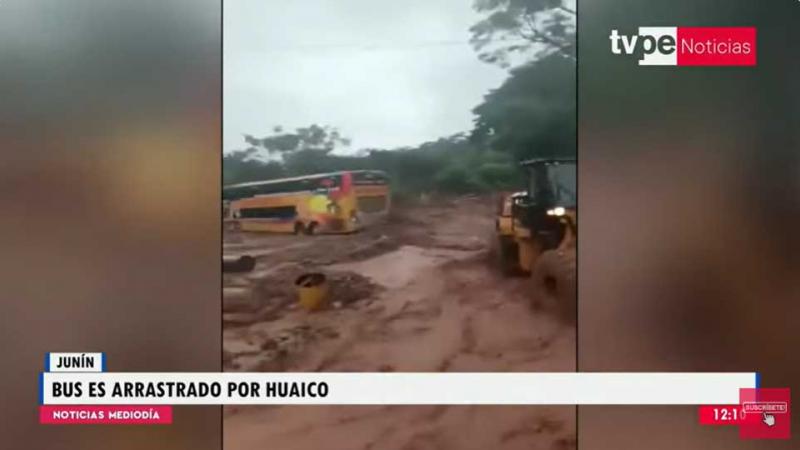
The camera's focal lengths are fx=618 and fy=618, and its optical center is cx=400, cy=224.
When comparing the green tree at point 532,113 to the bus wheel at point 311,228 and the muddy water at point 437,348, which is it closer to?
the muddy water at point 437,348

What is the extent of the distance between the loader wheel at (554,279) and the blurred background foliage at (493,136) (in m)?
0.26

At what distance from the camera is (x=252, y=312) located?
6.34 ft

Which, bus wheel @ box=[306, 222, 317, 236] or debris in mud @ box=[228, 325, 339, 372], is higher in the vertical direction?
bus wheel @ box=[306, 222, 317, 236]

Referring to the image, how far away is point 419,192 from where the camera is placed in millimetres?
1920

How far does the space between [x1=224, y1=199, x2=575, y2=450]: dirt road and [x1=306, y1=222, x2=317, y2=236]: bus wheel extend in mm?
20

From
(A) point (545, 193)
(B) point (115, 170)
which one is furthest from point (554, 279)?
(B) point (115, 170)

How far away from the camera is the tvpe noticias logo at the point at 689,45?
1.92m

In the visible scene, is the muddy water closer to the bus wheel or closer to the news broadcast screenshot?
the news broadcast screenshot

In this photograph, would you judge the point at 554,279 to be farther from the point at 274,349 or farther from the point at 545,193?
the point at 274,349

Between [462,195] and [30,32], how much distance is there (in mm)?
1445

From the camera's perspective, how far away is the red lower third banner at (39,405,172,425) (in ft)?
6.40

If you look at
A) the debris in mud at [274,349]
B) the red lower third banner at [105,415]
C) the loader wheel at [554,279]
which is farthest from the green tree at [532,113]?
the red lower third banner at [105,415]

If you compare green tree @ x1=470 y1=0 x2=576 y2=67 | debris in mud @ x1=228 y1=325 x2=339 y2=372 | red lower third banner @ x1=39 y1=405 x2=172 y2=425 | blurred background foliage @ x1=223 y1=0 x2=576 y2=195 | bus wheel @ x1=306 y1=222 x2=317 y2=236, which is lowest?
red lower third banner @ x1=39 y1=405 x2=172 y2=425

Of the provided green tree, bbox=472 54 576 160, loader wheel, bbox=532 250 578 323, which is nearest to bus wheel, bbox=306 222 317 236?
green tree, bbox=472 54 576 160
